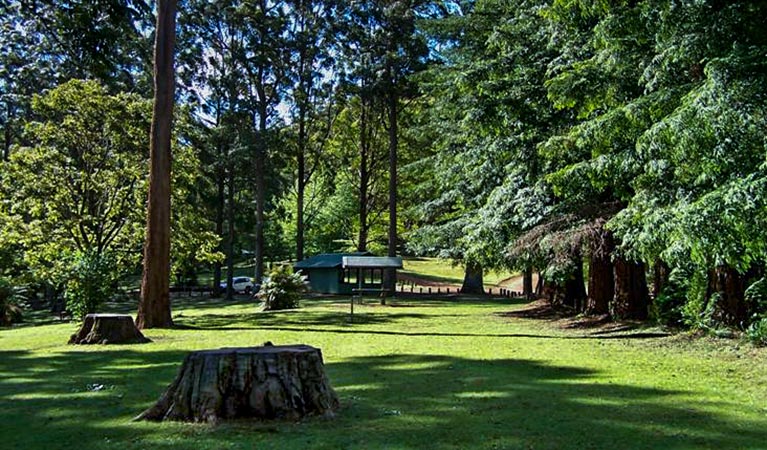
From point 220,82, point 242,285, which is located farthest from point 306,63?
point 242,285

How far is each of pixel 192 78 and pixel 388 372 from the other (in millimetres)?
30943

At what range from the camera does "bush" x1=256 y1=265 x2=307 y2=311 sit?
78.2ft

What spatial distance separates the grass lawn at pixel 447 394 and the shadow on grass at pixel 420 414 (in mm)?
17

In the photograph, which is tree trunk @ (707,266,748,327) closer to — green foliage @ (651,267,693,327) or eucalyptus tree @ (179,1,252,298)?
green foliage @ (651,267,693,327)

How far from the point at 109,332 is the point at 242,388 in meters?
8.43

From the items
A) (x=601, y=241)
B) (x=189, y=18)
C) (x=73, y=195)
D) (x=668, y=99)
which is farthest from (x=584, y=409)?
(x=189, y=18)

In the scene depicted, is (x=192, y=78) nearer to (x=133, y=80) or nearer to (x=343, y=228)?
(x=133, y=80)

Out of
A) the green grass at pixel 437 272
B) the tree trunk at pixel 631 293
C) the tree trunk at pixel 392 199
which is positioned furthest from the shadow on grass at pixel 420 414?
the green grass at pixel 437 272

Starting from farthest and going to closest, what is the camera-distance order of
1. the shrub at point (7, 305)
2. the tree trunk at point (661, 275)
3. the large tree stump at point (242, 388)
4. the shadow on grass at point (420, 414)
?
1. the shrub at point (7, 305)
2. the tree trunk at point (661, 275)
3. the large tree stump at point (242, 388)
4. the shadow on grass at point (420, 414)

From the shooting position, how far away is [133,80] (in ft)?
115

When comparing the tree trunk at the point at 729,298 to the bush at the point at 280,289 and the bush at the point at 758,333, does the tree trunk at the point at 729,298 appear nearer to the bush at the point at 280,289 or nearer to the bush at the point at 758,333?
the bush at the point at 758,333

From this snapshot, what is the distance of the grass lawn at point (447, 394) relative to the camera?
5156mm

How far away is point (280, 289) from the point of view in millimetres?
Result: 23844

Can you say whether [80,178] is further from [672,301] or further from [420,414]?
[420,414]
